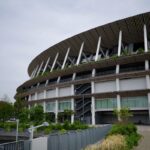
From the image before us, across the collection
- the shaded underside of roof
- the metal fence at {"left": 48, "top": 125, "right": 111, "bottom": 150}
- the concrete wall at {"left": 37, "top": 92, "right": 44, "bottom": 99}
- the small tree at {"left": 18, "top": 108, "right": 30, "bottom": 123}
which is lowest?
the metal fence at {"left": 48, "top": 125, "right": 111, "bottom": 150}

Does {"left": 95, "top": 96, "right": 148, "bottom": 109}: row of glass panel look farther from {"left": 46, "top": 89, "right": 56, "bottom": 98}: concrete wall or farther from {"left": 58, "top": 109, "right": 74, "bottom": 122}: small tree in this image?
{"left": 46, "top": 89, "right": 56, "bottom": 98}: concrete wall

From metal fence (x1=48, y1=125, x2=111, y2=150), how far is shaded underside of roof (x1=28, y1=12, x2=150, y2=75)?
3736cm

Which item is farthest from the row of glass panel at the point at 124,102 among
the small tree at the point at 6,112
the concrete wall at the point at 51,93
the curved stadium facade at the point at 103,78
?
the small tree at the point at 6,112

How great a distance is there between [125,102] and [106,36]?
18886 mm

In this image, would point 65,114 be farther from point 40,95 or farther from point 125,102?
point 40,95

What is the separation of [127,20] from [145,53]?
9896 millimetres

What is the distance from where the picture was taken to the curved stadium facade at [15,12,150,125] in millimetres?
52094

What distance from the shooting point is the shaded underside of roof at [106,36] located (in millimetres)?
56062

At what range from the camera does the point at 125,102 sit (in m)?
52.8

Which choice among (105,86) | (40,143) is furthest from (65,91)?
(40,143)

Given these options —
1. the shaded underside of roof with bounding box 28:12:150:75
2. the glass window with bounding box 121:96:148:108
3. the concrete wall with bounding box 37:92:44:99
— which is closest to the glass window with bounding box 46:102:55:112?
the concrete wall with bounding box 37:92:44:99

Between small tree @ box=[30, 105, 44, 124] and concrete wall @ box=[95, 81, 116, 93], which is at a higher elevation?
concrete wall @ box=[95, 81, 116, 93]

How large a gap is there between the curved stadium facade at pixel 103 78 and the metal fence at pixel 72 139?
29105 millimetres

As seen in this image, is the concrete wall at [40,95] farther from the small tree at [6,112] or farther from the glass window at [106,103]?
the glass window at [106,103]
